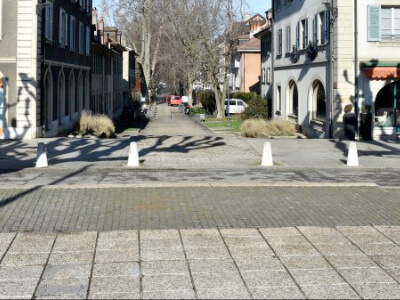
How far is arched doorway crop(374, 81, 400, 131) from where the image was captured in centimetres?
2648

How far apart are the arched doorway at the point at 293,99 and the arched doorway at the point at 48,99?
42.9 feet

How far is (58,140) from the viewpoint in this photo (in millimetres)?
24312

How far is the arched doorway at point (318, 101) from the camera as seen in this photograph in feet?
93.4

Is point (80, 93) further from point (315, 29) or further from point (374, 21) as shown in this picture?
point (374, 21)

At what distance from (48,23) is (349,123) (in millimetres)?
13721

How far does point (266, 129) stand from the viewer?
91.6ft

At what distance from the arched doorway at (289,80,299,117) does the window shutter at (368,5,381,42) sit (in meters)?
8.18

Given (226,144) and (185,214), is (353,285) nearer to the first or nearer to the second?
(185,214)

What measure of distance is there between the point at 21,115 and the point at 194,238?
60.1 ft

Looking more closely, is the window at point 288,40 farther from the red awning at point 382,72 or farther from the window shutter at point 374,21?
the red awning at point 382,72

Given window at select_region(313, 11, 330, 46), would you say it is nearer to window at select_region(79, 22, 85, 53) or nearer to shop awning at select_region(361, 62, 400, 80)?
shop awning at select_region(361, 62, 400, 80)

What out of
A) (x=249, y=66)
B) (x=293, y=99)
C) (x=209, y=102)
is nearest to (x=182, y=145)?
(x=293, y=99)

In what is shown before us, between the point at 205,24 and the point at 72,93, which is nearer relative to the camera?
the point at 72,93

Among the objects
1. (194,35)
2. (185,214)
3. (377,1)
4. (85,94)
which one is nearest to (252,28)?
(194,35)
